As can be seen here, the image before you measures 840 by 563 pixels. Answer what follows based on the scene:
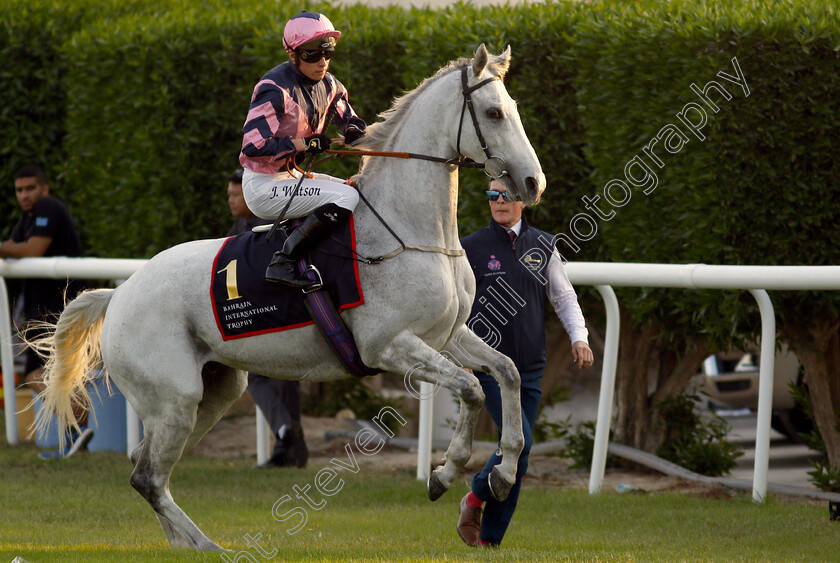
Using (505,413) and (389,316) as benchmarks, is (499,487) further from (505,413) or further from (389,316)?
(389,316)

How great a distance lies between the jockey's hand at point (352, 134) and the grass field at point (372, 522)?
1936mm

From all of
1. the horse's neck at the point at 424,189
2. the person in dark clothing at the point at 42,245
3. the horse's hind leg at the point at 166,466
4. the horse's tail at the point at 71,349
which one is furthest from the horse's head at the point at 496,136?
the person in dark clothing at the point at 42,245

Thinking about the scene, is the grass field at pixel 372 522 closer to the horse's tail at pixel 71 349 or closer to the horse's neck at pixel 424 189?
the horse's tail at pixel 71 349

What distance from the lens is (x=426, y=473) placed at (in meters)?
7.44

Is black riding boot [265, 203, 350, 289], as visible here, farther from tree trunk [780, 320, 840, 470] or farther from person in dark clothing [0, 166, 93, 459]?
person in dark clothing [0, 166, 93, 459]

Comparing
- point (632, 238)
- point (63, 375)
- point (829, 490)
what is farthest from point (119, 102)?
point (829, 490)

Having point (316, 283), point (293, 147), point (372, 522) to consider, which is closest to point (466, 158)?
point (293, 147)

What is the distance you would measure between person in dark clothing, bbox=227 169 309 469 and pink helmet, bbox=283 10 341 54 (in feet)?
9.39

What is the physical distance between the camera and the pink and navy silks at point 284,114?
4.94 m

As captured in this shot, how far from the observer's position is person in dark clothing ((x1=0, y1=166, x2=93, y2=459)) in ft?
28.6

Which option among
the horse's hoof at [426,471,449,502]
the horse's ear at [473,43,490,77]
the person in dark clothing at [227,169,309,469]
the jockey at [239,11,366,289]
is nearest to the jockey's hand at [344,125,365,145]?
the jockey at [239,11,366,289]

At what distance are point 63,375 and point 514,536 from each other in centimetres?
259

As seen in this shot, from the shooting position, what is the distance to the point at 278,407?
791 centimetres

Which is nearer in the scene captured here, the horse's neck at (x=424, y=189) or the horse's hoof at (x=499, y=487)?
the horse's hoof at (x=499, y=487)
